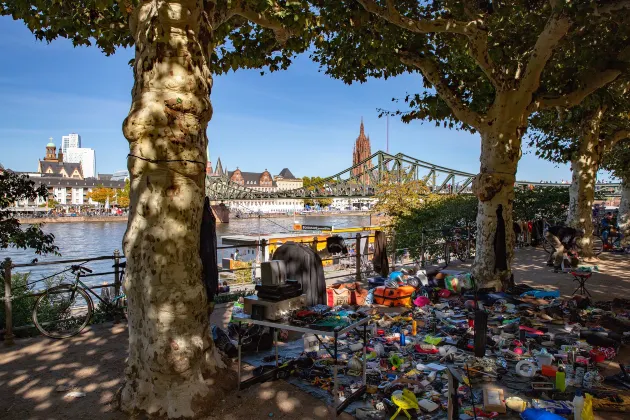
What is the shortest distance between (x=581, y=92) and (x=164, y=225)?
8438mm

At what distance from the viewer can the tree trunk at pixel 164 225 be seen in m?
3.26

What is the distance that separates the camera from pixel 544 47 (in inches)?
277

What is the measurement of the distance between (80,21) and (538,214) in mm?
17097

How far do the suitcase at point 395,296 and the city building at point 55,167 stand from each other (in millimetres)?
139461

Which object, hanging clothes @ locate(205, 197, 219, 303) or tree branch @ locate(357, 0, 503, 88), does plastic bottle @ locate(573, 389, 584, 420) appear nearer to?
hanging clothes @ locate(205, 197, 219, 303)

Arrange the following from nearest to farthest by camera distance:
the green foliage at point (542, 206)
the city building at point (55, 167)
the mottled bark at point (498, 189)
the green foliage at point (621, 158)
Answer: the mottled bark at point (498, 189) < the green foliage at point (621, 158) < the green foliage at point (542, 206) < the city building at point (55, 167)

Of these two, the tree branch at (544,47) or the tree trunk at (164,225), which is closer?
the tree trunk at (164,225)

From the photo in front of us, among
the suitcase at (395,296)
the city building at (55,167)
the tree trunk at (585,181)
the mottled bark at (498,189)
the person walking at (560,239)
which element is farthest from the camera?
the city building at (55,167)

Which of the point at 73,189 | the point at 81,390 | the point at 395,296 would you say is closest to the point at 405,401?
the point at 81,390

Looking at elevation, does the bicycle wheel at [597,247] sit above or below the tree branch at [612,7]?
below

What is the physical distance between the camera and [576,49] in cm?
840

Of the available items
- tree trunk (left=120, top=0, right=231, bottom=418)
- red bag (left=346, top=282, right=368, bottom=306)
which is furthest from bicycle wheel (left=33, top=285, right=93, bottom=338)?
red bag (left=346, top=282, right=368, bottom=306)

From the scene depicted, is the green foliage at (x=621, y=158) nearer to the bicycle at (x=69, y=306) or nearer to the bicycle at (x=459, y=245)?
the bicycle at (x=459, y=245)

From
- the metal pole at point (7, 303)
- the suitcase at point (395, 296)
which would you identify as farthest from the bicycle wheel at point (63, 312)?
the suitcase at point (395, 296)
